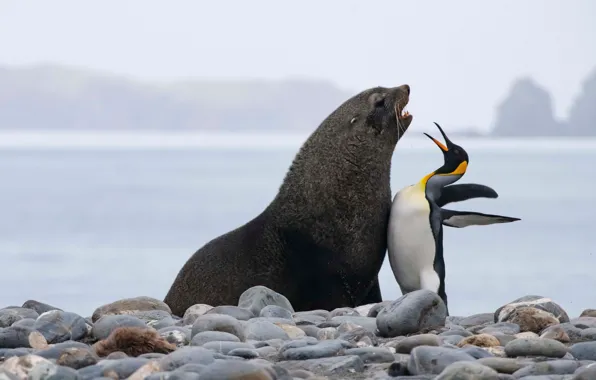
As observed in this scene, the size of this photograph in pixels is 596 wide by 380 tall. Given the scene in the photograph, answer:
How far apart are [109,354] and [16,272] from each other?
2305 cm

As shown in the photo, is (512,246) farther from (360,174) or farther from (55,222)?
(360,174)

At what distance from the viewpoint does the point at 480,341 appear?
4488 millimetres

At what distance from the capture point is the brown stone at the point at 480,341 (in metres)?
4.48

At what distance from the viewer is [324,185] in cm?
687

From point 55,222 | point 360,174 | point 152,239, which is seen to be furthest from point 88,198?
point 360,174

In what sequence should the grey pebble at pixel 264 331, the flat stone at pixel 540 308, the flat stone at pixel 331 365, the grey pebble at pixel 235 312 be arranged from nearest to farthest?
1. the flat stone at pixel 331 365
2. the grey pebble at pixel 264 331
3. the flat stone at pixel 540 308
4. the grey pebble at pixel 235 312

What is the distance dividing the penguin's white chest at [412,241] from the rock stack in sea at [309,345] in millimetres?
1360

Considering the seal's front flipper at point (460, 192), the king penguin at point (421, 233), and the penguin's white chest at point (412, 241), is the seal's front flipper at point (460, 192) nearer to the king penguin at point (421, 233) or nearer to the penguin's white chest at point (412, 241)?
the king penguin at point (421, 233)

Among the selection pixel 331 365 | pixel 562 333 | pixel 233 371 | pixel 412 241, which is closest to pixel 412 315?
pixel 562 333

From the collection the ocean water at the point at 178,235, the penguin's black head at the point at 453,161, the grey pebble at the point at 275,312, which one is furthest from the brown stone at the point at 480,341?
the ocean water at the point at 178,235

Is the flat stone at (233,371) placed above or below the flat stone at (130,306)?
below

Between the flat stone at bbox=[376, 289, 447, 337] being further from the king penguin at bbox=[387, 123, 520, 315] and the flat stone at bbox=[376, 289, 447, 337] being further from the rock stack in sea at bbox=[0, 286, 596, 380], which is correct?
the king penguin at bbox=[387, 123, 520, 315]

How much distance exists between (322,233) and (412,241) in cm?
57

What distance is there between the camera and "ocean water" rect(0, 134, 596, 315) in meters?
23.4
